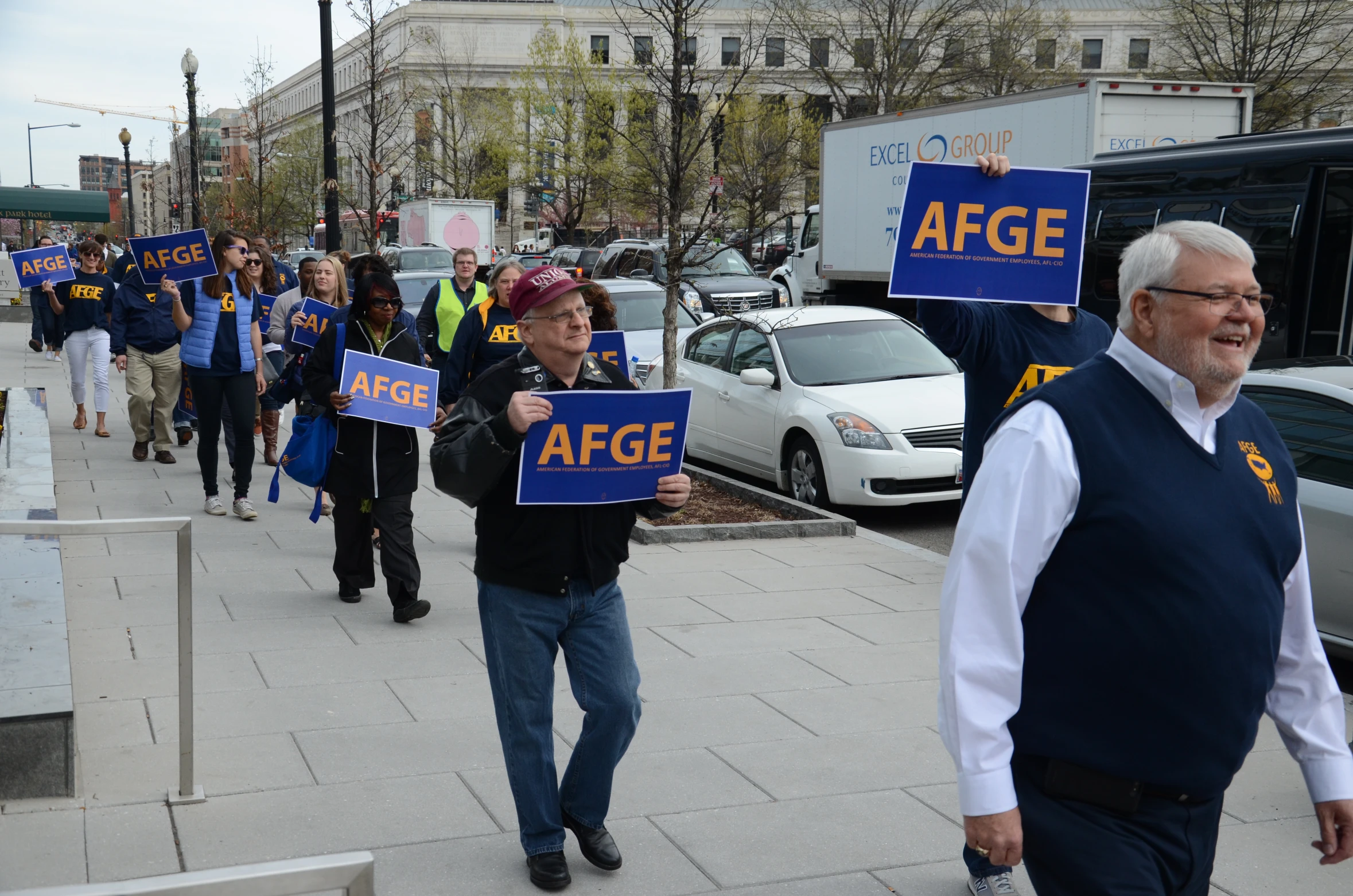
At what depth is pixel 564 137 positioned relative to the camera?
56.0 metres

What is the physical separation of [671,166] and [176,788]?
7381mm

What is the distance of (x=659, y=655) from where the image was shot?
635 cm

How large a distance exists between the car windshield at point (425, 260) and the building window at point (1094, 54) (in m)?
58.1

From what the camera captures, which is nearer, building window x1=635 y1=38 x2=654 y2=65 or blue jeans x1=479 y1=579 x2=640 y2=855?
blue jeans x1=479 y1=579 x2=640 y2=855

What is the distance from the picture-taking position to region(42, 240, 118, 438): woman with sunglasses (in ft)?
45.4

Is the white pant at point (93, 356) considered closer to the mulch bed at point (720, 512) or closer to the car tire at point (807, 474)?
the mulch bed at point (720, 512)

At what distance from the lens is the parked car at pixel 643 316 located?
14.2m

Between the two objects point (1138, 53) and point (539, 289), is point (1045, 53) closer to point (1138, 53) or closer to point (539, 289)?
point (1138, 53)

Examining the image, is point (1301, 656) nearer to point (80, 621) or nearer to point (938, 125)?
point (80, 621)

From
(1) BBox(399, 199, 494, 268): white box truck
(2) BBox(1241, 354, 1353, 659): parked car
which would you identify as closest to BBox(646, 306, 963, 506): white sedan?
(2) BBox(1241, 354, 1353, 659): parked car

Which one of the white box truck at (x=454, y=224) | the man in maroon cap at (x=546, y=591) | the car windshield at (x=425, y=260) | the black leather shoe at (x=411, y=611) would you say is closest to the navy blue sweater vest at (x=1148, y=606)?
the man in maroon cap at (x=546, y=591)

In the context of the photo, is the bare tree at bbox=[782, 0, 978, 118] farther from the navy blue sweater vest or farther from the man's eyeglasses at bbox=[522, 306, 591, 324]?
the navy blue sweater vest

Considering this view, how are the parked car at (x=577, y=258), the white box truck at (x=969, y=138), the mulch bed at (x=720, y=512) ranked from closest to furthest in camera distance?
1. the mulch bed at (x=720, y=512)
2. the white box truck at (x=969, y=138)
3. the parked car at (x=577, y=258)

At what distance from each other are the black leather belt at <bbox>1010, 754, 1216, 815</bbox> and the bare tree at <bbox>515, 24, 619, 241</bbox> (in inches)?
1941
